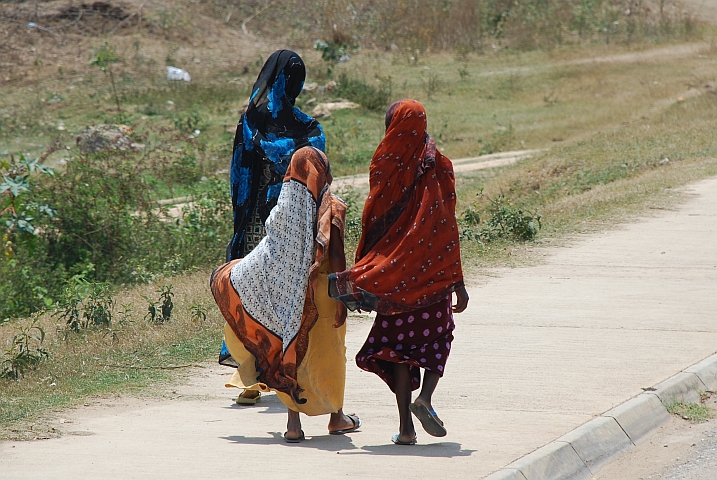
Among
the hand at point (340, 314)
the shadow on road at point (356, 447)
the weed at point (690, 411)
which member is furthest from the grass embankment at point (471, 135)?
the weed at point (690, 411)

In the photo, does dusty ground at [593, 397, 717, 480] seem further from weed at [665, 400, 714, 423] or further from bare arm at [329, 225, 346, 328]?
bare arm at [329, 225, 346, 328]

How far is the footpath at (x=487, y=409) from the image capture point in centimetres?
438

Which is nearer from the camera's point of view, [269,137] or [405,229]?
[405,229]

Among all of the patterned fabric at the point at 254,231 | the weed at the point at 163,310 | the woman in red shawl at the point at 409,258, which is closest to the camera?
the woman in red shawl at the point at 409,258

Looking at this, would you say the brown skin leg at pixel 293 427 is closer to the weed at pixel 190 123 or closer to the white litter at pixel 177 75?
the weed at pixel 190 123

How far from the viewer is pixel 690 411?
17.9 feet

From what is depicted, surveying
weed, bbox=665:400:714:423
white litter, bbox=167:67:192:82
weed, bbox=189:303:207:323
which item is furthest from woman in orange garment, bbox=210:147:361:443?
white litter, bbox=167:67:192:82

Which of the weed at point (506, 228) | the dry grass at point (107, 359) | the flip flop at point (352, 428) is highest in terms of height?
the weed at point (506, 228)

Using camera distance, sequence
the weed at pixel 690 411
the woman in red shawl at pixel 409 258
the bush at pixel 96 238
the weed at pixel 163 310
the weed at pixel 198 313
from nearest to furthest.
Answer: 1. the woman in red shawl at pixel 409 258
2. the weed at pixel 690 411
3. the weed at pixel 198 313
4. the weed at pixel 163 310
5. the bush at pixel 96 238

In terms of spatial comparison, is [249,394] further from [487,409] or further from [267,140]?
[267,140]

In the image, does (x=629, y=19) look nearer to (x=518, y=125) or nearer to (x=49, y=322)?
(x=518, y=125)

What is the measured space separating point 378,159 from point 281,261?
2.33 ft

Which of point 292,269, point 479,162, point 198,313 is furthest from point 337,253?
point 479,162

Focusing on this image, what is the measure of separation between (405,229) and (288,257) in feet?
1.99
